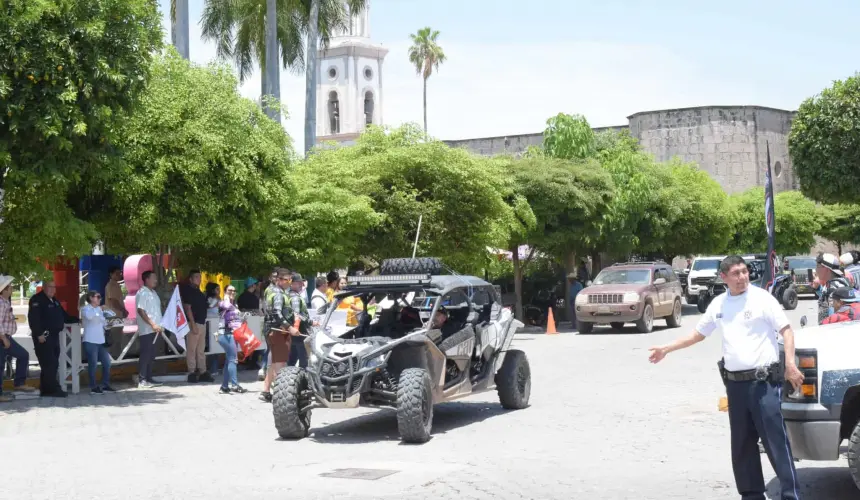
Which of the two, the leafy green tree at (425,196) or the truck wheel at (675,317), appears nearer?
the leafy green tree at (425,196)

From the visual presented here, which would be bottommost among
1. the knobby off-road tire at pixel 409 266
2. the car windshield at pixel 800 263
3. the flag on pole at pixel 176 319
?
the flag on pole at pixel 176 319

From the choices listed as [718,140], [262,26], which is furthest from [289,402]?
[718,140]

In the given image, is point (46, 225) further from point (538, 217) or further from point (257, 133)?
point (538, 217)

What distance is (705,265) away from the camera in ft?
141

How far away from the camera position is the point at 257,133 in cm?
1881

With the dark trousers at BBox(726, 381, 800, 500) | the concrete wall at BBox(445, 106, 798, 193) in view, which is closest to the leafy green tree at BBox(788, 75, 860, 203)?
the dark trousers at BBox(726, 381, 800, 500)

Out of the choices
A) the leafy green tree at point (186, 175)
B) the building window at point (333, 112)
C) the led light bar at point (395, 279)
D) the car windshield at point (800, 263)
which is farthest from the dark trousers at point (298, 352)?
the building window at point (333, 112)

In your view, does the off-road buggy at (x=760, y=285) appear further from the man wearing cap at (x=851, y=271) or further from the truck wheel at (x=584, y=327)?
the man wearing cap at (x=851, y=271)

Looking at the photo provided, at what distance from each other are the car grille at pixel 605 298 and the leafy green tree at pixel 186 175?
1208 centimetres

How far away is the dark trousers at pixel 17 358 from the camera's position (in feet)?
49.9

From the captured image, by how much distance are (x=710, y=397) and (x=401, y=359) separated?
4905 mm

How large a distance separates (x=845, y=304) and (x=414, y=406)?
480 cm

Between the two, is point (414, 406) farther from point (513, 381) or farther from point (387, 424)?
point (513, 381)

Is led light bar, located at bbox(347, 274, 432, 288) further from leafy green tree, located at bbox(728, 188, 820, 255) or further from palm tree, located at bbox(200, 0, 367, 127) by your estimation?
leafy green tree, located at bbox(728, 188, 820, 255)
